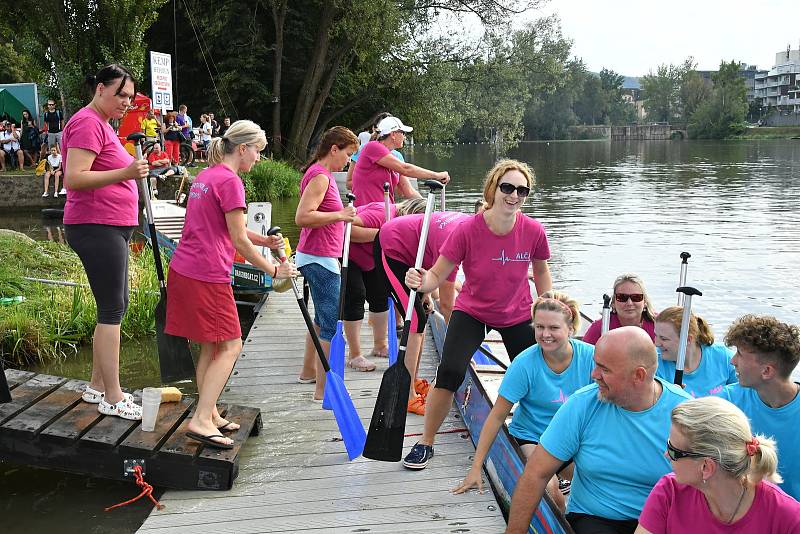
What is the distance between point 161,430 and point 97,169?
1427 mm

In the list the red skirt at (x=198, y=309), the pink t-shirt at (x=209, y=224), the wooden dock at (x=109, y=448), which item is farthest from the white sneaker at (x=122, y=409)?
the pink t-shirt at (x=209, y=224)

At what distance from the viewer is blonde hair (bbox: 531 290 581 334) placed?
141 inches

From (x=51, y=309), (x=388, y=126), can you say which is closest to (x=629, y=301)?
(x=388, y=126)

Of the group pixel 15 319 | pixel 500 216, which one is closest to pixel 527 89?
pixel 15 319

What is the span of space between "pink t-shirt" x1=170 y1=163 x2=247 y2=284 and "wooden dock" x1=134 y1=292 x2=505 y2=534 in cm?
112

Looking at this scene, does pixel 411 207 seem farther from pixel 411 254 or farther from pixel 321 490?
pixel 321 490

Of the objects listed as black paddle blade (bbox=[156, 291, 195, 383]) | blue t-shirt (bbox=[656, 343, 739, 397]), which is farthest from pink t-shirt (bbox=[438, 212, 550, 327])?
black paddle blade (bbox=[156, 291, 195, 383])

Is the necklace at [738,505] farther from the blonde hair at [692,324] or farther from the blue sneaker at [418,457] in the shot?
the blue sneaker at [418,457]

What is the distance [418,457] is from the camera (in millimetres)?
4465

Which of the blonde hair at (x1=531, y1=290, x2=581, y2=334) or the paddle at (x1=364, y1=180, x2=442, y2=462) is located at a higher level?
the blonde hair at (x1=531, y1=290, x2=581, y2=334)

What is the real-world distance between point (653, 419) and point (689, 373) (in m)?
1.07

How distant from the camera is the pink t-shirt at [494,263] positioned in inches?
165

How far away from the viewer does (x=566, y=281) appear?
529 inches

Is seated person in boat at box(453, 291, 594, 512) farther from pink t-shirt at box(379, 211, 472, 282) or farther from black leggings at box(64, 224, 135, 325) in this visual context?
black leggings at box(64, 224, 135, 325)
